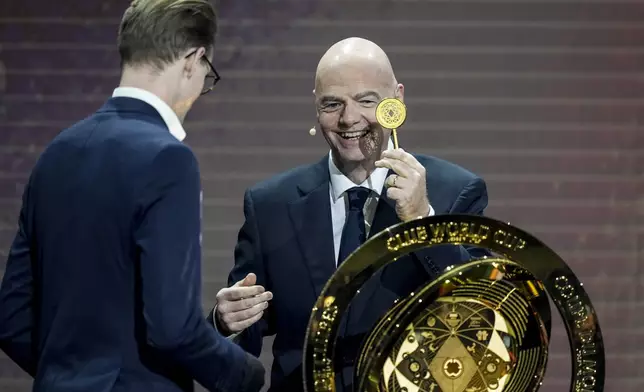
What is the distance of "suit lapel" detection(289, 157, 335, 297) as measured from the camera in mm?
1961

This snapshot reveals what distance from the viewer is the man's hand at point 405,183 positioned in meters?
1.71

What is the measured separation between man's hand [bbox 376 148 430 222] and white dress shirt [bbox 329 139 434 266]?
9.1 inches

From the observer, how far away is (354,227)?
76.9 inches

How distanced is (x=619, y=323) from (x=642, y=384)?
218 millimetres

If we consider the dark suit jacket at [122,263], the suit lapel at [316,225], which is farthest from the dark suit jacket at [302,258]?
the dark suit jacket at [122,263]

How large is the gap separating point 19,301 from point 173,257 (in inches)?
13.2

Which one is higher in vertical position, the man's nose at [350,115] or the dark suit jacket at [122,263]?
the man's nose at [350,115]

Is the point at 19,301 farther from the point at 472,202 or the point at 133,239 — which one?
the point at 472,202

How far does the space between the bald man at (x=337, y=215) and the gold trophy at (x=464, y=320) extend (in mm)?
281

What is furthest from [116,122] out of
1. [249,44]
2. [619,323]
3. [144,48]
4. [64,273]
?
[619,323]

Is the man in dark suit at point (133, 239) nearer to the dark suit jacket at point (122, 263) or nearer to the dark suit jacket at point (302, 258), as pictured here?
the dark suit jacket at point (122, 263)

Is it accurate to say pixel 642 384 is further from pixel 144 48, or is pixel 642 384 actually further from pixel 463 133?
pixel 144 48

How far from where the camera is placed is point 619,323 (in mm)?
3240

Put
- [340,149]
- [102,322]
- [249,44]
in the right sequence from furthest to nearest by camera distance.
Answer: [249,44], [340,149], [102,322]
